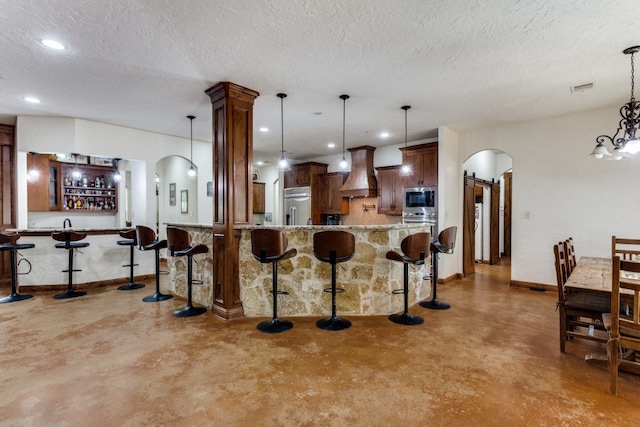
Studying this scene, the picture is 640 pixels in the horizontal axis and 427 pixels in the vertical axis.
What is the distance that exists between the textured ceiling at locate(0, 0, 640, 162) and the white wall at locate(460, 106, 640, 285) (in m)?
0.38

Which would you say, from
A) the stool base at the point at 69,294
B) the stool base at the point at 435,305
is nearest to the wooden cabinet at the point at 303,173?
the stool base at the point at 435,305

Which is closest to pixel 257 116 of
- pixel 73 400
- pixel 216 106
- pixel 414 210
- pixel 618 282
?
pixel 216 106

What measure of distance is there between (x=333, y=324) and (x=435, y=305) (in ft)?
5.08

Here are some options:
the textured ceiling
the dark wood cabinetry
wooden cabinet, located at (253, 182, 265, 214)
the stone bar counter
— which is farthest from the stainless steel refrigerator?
the dark wood cabinetry

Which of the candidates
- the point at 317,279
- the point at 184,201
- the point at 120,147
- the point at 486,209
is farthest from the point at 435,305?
the point at 184,201

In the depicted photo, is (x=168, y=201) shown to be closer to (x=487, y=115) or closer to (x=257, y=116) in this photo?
(x=257, y=116)

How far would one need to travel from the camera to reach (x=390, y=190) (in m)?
6.46

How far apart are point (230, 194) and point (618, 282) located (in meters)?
3.41

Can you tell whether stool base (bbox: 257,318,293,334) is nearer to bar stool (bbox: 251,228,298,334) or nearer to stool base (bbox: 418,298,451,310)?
bar stool (bbox: 251,228,298,334)

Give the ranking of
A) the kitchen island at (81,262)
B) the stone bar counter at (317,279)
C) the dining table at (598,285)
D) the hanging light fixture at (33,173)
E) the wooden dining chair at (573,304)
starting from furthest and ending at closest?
1. the hanging light fixture at (33,173)
2. the kitchen island at (81,262)
3. the stone bar counter at (317,279)
4. the wooden dining chair at (573,304)
5. the dining table at (598,285)

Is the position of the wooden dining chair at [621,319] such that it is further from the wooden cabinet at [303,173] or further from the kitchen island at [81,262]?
the kitchen island at [81,262]

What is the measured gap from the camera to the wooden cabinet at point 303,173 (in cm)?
771

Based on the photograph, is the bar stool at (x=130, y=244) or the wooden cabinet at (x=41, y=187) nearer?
the bar stool at (x=130, y=244)

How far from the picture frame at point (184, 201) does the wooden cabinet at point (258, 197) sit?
1.83m
